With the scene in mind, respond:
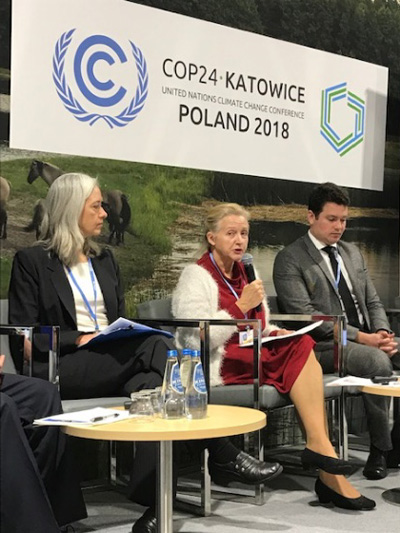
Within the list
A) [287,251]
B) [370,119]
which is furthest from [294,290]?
[370,119]

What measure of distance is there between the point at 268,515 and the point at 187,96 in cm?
230

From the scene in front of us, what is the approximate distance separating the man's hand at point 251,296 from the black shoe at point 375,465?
1045mm

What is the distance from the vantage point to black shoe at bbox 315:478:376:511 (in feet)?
13.3

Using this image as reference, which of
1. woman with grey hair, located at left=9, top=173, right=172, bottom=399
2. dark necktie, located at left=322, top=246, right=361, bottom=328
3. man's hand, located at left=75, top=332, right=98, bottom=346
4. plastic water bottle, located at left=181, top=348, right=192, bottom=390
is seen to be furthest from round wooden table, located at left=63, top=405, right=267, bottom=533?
dark necktie, located at left=322, top=246, right=361, bottom=328

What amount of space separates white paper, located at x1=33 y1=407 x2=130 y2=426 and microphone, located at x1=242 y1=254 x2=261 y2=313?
1.68m

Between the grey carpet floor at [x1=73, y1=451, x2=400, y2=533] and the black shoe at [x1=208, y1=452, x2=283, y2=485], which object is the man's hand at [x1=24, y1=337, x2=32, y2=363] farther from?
the black shoe at [x1=208, y1=452, x2=283, y2=485]

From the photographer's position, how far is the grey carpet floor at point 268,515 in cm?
378

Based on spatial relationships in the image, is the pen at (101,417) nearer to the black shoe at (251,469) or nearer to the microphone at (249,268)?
the black shoe at (251,469)

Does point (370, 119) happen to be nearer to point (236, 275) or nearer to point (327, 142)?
point (327, 142)

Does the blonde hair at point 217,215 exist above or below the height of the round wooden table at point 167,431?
above

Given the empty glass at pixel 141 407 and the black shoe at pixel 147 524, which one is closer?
the empty glass at pixel 141 407

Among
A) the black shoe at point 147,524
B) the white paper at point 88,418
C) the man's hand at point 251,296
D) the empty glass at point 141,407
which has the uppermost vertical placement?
the man's hand at point 251,296

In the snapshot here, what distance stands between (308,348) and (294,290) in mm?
784

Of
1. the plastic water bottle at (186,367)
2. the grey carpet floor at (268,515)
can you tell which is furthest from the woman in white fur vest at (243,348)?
the plastic water bottle at (186,367)
